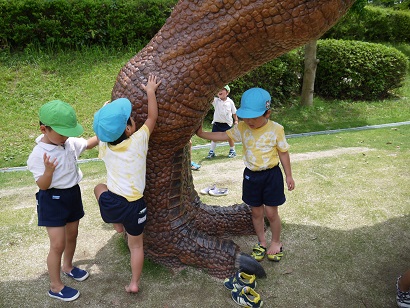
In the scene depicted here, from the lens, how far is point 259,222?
304 centimetres

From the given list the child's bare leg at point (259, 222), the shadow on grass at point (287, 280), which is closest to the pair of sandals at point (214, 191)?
the shadow on grass at point (287, 280)

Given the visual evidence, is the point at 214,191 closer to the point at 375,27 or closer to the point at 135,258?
the point at 135,258

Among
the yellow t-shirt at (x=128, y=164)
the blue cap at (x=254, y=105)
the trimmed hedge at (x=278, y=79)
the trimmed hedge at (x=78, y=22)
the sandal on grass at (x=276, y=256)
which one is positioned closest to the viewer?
the yellow t-shirt at (x=128, y=164)

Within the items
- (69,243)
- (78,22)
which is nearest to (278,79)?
(78,22)

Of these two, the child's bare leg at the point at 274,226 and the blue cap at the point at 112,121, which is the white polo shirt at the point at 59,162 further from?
the child's bare leg at the point at 274,226

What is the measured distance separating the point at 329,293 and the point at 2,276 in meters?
2.34

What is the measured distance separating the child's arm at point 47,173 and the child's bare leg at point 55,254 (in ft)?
1.03

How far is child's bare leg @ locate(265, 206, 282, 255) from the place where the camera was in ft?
9.62

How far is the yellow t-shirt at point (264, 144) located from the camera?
2795 mm

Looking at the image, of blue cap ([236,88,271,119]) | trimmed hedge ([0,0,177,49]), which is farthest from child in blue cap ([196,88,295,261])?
trimmed hedge ([0,0,177,49])

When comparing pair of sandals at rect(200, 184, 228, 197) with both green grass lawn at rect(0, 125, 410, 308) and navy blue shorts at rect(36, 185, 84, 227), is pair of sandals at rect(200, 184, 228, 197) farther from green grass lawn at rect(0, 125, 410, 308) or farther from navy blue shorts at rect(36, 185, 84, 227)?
navy blue shorts at rect(36, 185, 84, 227)

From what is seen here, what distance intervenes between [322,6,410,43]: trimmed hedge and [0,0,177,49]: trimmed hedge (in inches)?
255

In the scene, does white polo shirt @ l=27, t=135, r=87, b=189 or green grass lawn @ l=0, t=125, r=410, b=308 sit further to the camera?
green grass lawn @ l=0, t=125, r=410, b=308

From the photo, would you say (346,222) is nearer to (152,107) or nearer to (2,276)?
(152,107)
